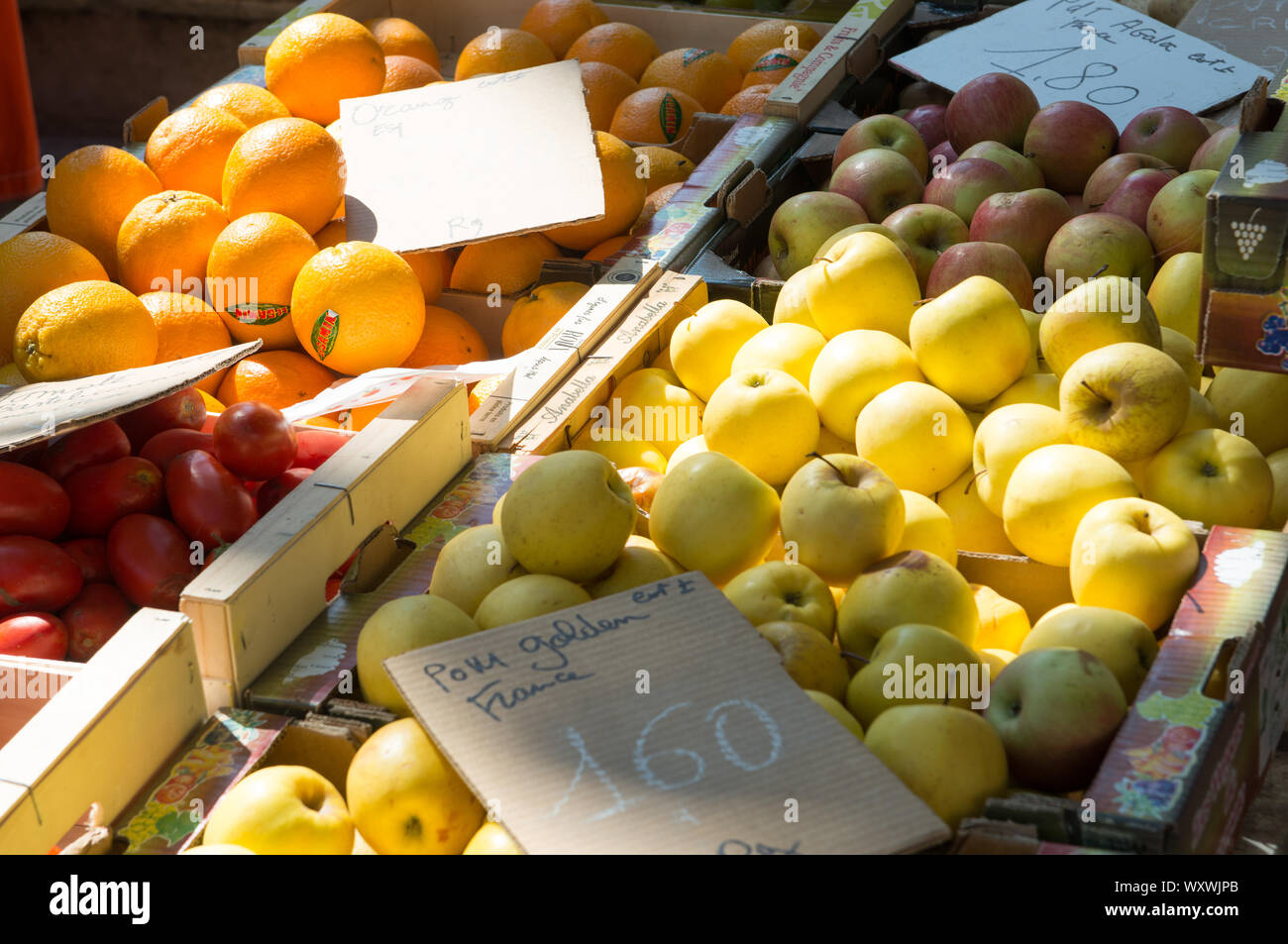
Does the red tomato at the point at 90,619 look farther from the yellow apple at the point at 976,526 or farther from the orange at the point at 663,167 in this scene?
the orange at the point at 663,167

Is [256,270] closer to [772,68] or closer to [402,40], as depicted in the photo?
[402,40]

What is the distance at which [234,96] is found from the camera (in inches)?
101

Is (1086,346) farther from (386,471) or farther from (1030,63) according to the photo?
(1030,63)

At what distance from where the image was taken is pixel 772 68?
3025 mm

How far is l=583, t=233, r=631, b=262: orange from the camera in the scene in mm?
2428

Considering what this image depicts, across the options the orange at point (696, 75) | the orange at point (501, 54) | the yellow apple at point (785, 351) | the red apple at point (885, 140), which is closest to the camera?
the yellow apple at point (785, 351)

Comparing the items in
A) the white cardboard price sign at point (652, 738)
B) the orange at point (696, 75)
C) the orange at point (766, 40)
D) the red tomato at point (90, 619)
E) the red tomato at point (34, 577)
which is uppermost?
the orange at point (766, 40)

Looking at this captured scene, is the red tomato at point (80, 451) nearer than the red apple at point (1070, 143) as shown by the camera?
Yes

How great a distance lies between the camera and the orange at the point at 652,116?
2.80 metres

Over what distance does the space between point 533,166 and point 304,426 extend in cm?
80

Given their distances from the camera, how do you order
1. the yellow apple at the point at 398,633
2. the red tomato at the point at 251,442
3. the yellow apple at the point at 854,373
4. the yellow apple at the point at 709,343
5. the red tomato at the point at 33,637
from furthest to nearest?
1. the yellow apple at the point at 709,343
2. the yellow apple at the point at 854,373
3. the red tomato at the point at 251,442
4. the red tomato at the point at 33,637
5. the yellow apple at the point at 398,633

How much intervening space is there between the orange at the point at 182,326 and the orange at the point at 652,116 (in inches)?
43.7

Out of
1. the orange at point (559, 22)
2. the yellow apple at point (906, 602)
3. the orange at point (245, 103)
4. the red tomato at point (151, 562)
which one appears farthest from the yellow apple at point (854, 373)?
the orange at point (559, 22)

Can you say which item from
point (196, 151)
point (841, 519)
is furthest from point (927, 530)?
Result: point (196, 151)
